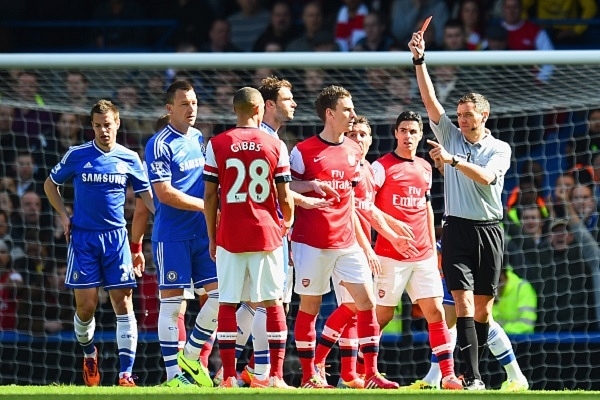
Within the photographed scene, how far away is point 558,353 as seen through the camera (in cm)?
1162

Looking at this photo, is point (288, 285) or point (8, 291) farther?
point (8, 291)

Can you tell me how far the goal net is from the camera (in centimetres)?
1159

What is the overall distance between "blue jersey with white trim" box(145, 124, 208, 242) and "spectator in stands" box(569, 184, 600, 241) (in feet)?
12.7

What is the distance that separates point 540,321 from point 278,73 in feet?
11.2

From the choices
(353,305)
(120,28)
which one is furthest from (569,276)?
(120,28)

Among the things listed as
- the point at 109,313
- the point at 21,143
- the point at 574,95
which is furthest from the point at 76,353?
the point at 574,95

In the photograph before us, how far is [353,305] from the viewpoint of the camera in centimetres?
939

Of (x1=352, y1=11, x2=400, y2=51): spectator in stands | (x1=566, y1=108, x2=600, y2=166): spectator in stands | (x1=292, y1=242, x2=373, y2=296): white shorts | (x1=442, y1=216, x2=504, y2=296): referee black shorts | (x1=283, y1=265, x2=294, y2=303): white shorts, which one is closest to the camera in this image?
(x1=292, y1=242, x2=373, y2=296): white shorts

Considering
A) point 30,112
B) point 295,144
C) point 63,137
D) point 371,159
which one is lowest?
point 371,159

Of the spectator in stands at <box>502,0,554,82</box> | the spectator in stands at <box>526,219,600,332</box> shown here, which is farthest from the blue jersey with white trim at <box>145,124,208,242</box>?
the spectator in stands at <box>502,0,554,82</box>

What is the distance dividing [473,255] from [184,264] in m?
2.03

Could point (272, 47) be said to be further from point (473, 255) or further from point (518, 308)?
point (473, 255)

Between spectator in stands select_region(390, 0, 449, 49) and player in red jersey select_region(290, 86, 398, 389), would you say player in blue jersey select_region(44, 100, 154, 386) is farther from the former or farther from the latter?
spectator in stands select_region(390, 0, 449, 49)

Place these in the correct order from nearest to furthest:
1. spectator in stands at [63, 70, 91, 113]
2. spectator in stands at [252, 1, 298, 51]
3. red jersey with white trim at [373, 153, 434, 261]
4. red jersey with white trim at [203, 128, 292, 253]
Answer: red jersey with white trim at [203, 128, 292, 253], red jersey with white trim at [373, 153, 434, 261], spectator in stands at [63, 70, 91, 113], spectator in stands at [252, 1, 298, 51]
